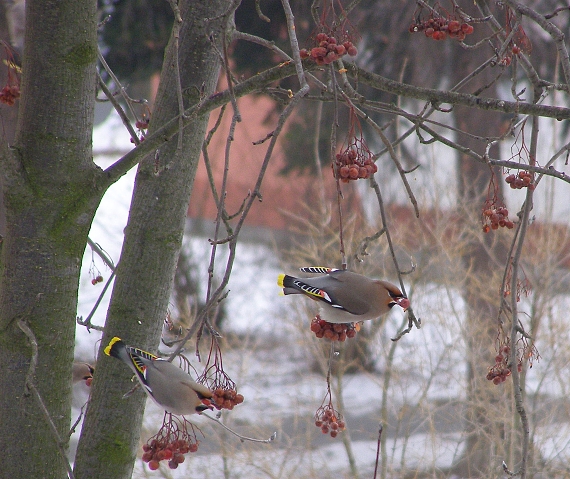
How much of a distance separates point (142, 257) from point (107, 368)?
13.7 inches

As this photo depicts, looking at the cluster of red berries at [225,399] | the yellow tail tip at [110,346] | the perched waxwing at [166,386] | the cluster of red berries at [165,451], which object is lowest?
the cluster of red berries at [165,451]

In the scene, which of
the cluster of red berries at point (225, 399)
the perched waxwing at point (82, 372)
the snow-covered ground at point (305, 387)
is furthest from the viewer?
the snow-covered ground at point (305, 387)

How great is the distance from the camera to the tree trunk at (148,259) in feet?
6.57

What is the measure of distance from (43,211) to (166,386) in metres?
0.59

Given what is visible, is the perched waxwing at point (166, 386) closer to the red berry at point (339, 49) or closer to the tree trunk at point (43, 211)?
the tree trunk at point (43, 211)

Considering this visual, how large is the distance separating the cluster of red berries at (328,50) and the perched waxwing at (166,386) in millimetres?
919

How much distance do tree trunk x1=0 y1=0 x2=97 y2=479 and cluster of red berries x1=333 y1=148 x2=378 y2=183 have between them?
0.71 meters

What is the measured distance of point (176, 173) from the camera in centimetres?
211

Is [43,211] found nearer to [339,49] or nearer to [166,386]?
[166,386]

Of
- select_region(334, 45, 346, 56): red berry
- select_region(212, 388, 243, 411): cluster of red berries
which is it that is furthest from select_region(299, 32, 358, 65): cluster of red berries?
select_region(212, 388, 243, 411): cluster of red berries

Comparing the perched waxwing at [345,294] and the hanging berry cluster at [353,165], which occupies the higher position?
the hanging berry cluster at [353,165]

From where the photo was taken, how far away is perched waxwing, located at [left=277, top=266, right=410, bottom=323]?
1.83 m

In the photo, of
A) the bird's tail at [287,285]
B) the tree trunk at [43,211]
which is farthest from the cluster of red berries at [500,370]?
the tree trunk at [43,211]

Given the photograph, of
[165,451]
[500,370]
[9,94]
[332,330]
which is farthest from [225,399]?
[9,94]
